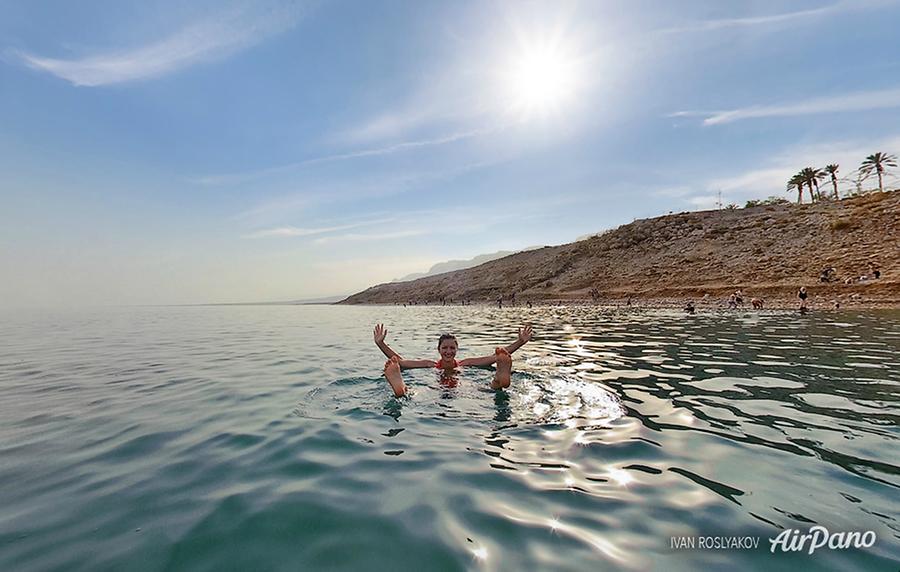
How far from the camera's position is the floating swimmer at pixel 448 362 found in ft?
22.8

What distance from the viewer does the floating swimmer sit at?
6949 millimetres

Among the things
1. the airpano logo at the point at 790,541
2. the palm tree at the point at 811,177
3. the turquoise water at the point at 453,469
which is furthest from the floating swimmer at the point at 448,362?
the palm tree at the point at 811,177

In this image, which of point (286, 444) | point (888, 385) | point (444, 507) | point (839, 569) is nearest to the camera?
point (839, 569)

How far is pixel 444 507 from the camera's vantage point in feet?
11.3

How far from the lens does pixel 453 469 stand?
416 centimetres

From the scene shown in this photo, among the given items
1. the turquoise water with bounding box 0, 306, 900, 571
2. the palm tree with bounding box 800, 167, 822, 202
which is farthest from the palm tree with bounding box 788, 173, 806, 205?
the turquoise water with bounding box 0, 306, 900, 571

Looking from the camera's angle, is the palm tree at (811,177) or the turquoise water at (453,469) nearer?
the turquoise water at (453,469)

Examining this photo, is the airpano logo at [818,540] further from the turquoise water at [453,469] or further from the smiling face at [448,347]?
the smiling face at [448,347]

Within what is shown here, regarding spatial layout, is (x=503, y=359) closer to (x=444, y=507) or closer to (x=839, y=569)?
(x=444, y=507)

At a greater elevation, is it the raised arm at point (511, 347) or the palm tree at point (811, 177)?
the palm tree at point (811, 177)

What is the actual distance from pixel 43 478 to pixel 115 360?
34.1 feet

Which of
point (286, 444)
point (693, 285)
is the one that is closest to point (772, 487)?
point (286, 444)

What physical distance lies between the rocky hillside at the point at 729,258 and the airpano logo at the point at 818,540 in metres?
31.0

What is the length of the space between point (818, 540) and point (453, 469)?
2.97 meters
